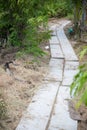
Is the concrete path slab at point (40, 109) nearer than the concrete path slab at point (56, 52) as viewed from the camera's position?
Yes

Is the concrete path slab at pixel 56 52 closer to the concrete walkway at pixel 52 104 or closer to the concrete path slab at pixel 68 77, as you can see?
the concrete walkway at pixel 52 104

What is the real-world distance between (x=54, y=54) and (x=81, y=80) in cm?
708

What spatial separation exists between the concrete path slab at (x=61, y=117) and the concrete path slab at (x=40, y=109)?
0.09m

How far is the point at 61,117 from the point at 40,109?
42 cm

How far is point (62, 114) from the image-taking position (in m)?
4.19

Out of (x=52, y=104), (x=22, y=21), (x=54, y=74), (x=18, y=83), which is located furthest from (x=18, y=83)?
(x=22, y=21)

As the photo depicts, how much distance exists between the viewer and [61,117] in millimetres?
4070

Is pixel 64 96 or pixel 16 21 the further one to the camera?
pixel 16 21

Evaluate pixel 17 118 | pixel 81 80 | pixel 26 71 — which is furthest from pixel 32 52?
pixel 81 80

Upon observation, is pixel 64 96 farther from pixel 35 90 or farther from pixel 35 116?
pixel 35 116

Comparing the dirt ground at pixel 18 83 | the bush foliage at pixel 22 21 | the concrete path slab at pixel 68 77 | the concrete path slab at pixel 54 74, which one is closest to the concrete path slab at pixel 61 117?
the dirt ground at pixel 18 83

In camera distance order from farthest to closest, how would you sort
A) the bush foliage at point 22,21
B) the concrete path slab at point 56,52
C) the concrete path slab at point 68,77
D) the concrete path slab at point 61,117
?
the concrete path slab at point 56,52
the bush foliage at point 22,21
the concrete path slab at point 68,77
the concrete path slab at point 61,117

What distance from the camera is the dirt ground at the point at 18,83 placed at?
4076 millimetres

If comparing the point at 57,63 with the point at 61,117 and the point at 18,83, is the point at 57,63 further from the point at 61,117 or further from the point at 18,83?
the point at 61,117
